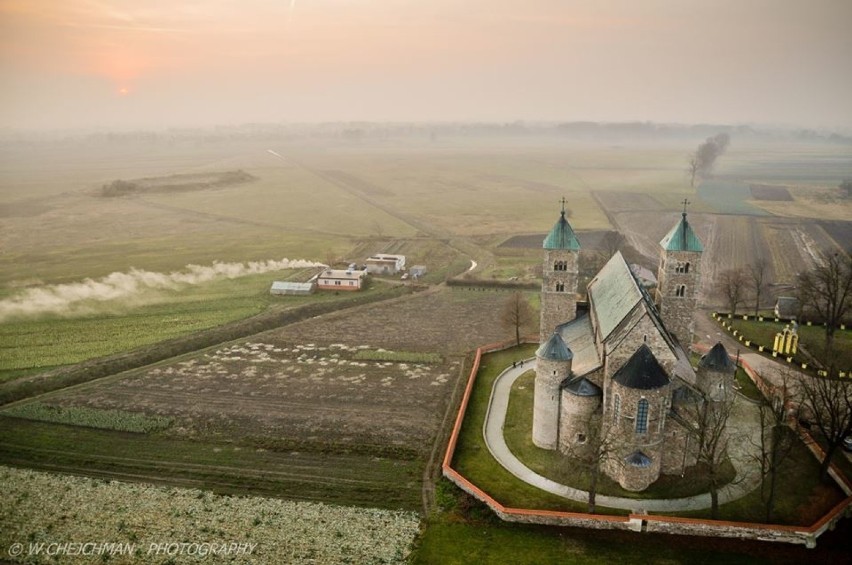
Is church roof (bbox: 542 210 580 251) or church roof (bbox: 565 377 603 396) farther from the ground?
church roof (bbox: 542 210 580 251)

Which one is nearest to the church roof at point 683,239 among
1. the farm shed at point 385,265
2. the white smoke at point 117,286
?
the farm shed at point 385,265

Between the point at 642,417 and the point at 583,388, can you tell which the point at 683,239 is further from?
the point at 642,417

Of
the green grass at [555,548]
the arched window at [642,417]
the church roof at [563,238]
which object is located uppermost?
the church roof at [563,238]

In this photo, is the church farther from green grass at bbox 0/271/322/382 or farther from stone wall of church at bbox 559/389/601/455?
green grass at bbox 0/271/322/382

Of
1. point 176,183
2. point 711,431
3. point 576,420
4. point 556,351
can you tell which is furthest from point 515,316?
point 176,183

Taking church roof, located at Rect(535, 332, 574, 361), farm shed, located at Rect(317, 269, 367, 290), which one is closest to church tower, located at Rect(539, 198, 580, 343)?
church roof, located at Rect(535, 332, 574, 361)

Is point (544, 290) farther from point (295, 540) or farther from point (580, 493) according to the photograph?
point (295, 540)

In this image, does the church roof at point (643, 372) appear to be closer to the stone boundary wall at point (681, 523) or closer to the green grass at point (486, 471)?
the stone boundary wall at point (681, 523)

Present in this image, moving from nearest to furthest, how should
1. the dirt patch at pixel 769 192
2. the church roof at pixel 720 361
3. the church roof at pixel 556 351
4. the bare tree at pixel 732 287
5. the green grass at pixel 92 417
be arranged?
1. the church roof at pixel 720 361
2. the church roof at pixel 556 351
3. the green grass at pixel 92 417
4. the bare tree at pixel 732 287
5. the dirt patch at pixel 769 192
